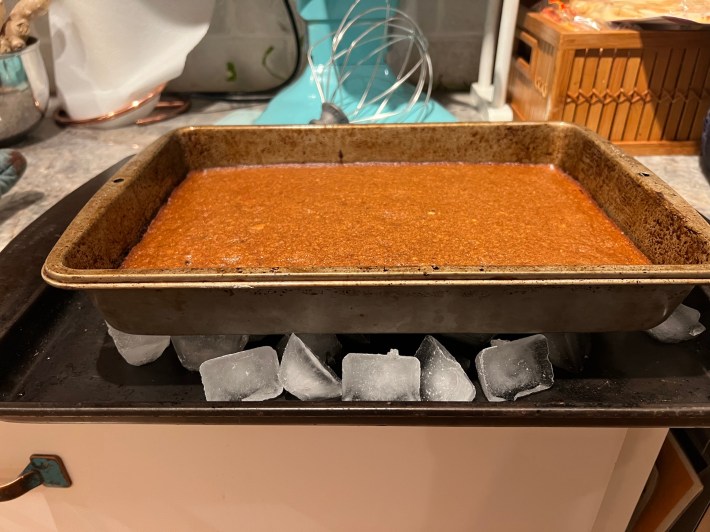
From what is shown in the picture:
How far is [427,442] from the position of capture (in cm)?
55

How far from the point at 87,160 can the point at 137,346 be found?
0.71 meters

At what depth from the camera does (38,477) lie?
1.94 ft

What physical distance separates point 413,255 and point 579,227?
235 mm

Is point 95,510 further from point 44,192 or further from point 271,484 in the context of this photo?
point 44,192

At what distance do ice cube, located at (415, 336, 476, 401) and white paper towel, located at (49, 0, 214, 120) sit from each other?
39.1 inches

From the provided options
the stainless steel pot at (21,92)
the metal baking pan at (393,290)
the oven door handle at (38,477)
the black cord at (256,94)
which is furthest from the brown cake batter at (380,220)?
the black cord at (256,94)

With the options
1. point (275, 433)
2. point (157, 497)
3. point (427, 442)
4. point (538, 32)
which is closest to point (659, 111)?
point (538, 32)

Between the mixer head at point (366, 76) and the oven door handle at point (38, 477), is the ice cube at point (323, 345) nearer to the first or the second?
the oven door handle at point (38, 477)

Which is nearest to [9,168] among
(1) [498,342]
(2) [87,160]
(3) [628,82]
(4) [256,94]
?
(2) [87,160]

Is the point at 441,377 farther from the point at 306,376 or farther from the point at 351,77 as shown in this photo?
the point at 351,77

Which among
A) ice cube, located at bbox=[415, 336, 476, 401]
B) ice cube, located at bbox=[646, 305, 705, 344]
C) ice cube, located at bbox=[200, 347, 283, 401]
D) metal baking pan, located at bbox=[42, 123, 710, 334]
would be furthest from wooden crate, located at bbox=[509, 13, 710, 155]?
ice cube, located at bbox=[200, 347, 283, 401]

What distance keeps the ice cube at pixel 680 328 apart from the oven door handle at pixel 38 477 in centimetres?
70

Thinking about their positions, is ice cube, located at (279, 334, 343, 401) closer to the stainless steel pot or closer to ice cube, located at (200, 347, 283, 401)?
ice cube, located at (200, 347, 283, 401)

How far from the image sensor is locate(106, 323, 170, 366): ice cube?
576mm
